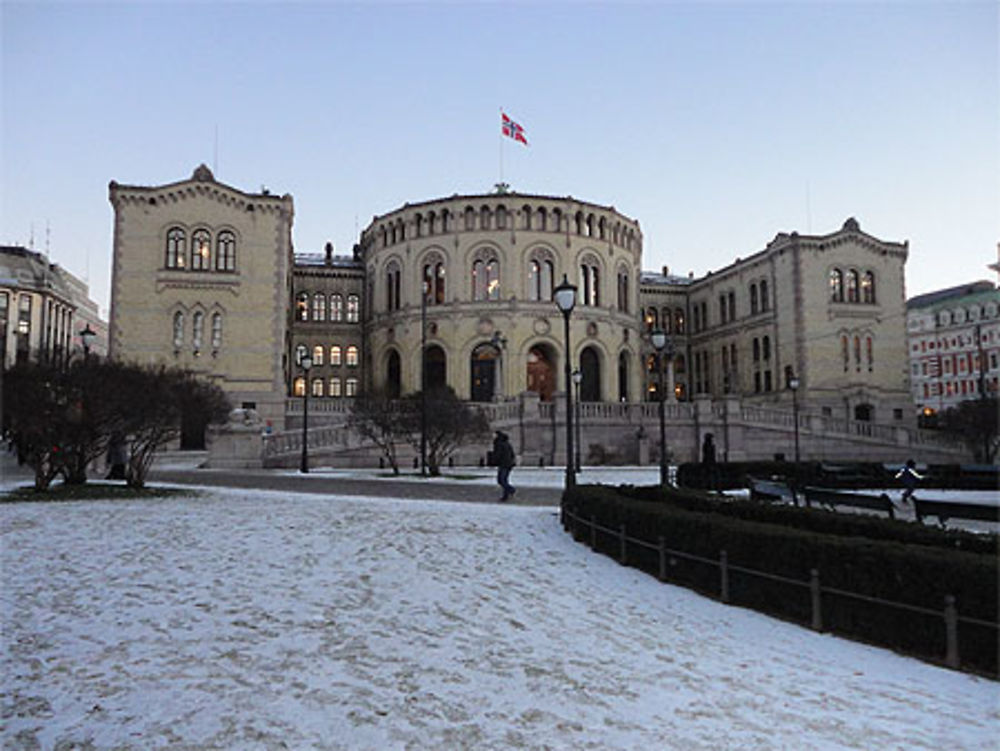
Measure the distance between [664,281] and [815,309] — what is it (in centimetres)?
1928

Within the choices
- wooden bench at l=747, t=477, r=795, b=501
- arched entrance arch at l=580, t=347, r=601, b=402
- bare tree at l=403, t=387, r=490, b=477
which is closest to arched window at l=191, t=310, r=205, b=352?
bare tree at l=403, t=387, r=490, b=477

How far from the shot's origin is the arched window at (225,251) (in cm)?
4331

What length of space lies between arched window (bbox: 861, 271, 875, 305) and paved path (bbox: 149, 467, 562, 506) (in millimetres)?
40867

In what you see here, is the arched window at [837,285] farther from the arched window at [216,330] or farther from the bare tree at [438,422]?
the arched window at [216,330]

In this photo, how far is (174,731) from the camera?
4410mm

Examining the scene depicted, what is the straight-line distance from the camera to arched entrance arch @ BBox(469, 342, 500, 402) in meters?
48.6

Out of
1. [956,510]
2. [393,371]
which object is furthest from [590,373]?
[956,510]

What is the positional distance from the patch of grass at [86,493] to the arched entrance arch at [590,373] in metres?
35.2

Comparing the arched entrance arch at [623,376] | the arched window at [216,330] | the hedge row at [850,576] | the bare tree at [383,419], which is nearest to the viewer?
the hedge row at [850,576]

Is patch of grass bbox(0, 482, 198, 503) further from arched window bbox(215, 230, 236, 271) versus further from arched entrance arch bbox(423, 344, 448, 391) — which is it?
arched entrance arch bbox(423, 344, 448, 391)

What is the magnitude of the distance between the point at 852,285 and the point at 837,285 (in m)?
1.29

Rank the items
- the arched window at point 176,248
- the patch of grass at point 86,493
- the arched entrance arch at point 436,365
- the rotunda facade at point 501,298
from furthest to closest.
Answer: the arched entrance arch at point 436,365
the rotunda facade at point 501,298
the arched window at point 176,248
the patch of grass at point 86,493

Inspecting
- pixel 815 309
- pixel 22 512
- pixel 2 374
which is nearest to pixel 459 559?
pixel 22 512

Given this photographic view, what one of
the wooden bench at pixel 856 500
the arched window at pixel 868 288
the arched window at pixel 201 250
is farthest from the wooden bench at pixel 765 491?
the arched window at pixel 868 288
